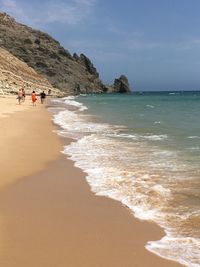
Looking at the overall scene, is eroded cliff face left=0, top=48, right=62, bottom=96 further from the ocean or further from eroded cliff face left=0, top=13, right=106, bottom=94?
the ocean

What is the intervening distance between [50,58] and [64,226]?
138443 millimetres

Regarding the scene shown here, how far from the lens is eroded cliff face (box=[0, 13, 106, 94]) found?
134 meters

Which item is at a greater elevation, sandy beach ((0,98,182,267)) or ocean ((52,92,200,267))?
sandy beach ((0,98,182,267))

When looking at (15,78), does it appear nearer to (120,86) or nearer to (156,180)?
(156,180)

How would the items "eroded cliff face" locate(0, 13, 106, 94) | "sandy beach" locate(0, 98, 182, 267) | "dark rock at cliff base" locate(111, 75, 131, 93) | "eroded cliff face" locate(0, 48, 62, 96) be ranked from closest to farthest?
"sandy beach" locate(0, 98, 182, 267) < "eroded cliff face" locate(0, 48, 62, 96) < "eroded cliff face" locate(0, 13, 106, 94) < "dark rock at cliff base" locate(111, 75, 131, 93)

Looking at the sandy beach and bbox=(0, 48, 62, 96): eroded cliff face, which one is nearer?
the sandy beach

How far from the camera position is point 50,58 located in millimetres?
141375

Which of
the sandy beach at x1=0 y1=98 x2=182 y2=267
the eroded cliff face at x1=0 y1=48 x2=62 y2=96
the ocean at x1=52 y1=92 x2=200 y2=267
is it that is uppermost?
the eroded cliff face at x1=0 y1=48 x2=62 y2=96

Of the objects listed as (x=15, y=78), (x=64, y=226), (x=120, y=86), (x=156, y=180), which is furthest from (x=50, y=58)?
(x=64, y=226)

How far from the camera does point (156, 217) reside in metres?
6.56

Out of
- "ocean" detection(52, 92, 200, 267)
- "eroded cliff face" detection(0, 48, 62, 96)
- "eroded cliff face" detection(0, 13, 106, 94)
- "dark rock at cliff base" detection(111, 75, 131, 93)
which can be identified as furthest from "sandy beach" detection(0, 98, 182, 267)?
"dark rock at cliff base" detection(111, 75, 131, 93)

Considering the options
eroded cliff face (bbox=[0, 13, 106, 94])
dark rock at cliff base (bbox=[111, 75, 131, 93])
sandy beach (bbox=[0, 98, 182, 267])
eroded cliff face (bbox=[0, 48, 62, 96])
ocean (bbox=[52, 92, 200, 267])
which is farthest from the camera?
dark rock at cliff base (bbox=[111, 75, 131, 93])

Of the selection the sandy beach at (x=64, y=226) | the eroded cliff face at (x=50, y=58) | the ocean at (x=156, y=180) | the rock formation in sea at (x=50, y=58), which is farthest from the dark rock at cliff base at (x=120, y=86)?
the sandy beach at (x=64, y=226)

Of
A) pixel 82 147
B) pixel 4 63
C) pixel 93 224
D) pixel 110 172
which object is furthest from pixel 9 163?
pixel 4 63
